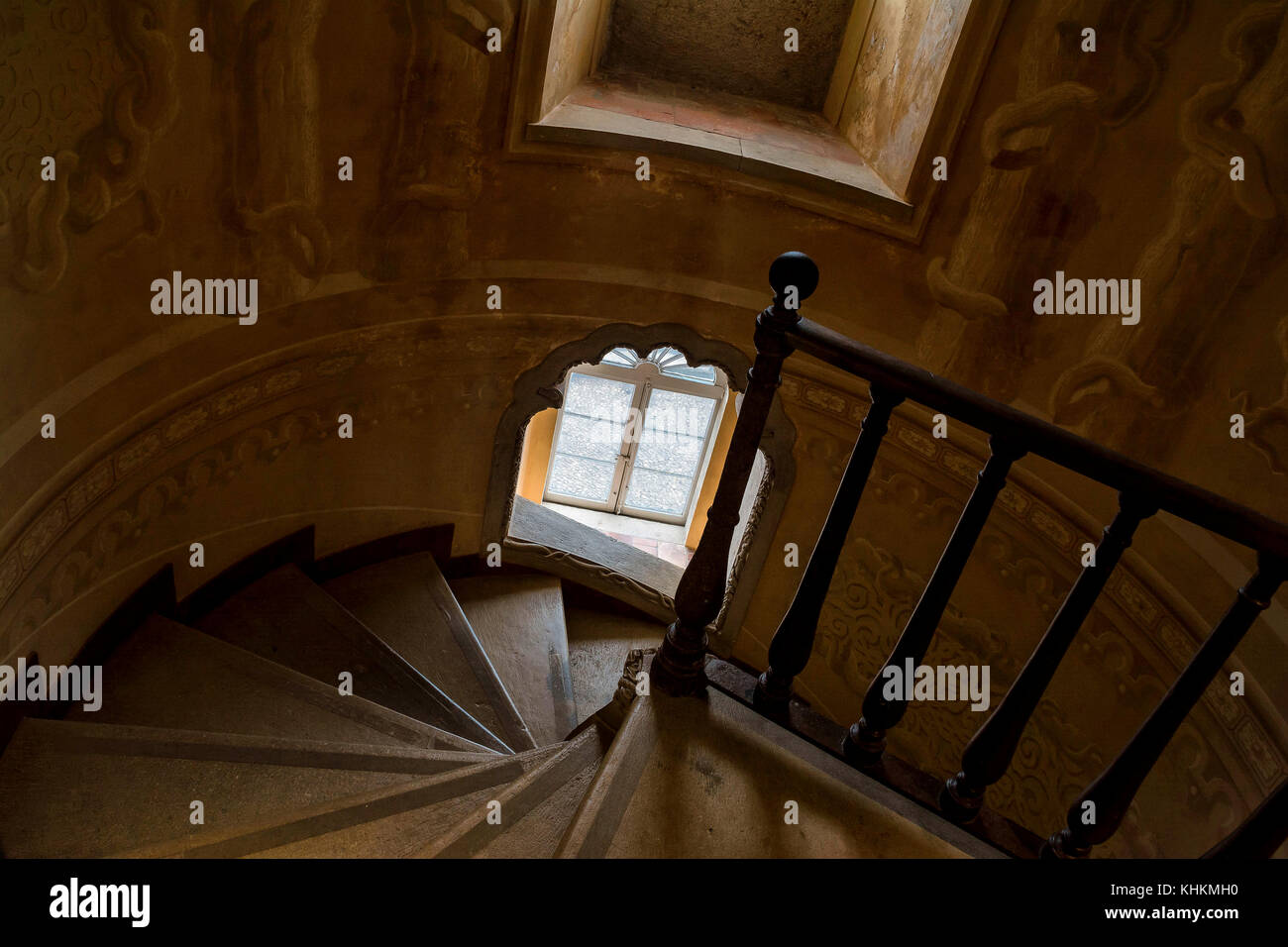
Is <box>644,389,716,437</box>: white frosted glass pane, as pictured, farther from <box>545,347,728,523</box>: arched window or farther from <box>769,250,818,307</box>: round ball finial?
<box>769,250,818,307</box>: round ball finial

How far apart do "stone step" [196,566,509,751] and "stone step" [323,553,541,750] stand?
15 centimetres

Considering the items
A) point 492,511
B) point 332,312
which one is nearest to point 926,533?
point 492,511

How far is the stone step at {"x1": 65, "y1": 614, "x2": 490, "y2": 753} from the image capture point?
8.27ft

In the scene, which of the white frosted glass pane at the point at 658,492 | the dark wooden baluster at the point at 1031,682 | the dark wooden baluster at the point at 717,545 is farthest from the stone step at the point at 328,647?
the white frosted glass pane at the point at 658,492

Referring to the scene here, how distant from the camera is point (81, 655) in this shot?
8.48ft

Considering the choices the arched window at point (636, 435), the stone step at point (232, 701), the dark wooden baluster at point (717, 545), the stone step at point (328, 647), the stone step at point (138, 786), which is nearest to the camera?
the dark wooden baluster at point (717, 545)

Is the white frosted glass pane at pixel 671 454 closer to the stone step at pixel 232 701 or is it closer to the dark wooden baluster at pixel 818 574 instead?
the stone step at pixel 232 701

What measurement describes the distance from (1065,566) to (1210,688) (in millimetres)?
686

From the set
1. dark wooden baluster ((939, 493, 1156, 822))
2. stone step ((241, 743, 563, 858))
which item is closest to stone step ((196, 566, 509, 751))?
stone step ((241, 743, 563, 858))

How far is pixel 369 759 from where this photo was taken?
2.12 m

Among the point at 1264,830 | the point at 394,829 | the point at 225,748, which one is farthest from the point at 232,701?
the point at 1264,830

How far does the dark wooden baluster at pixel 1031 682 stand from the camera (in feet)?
4.26
